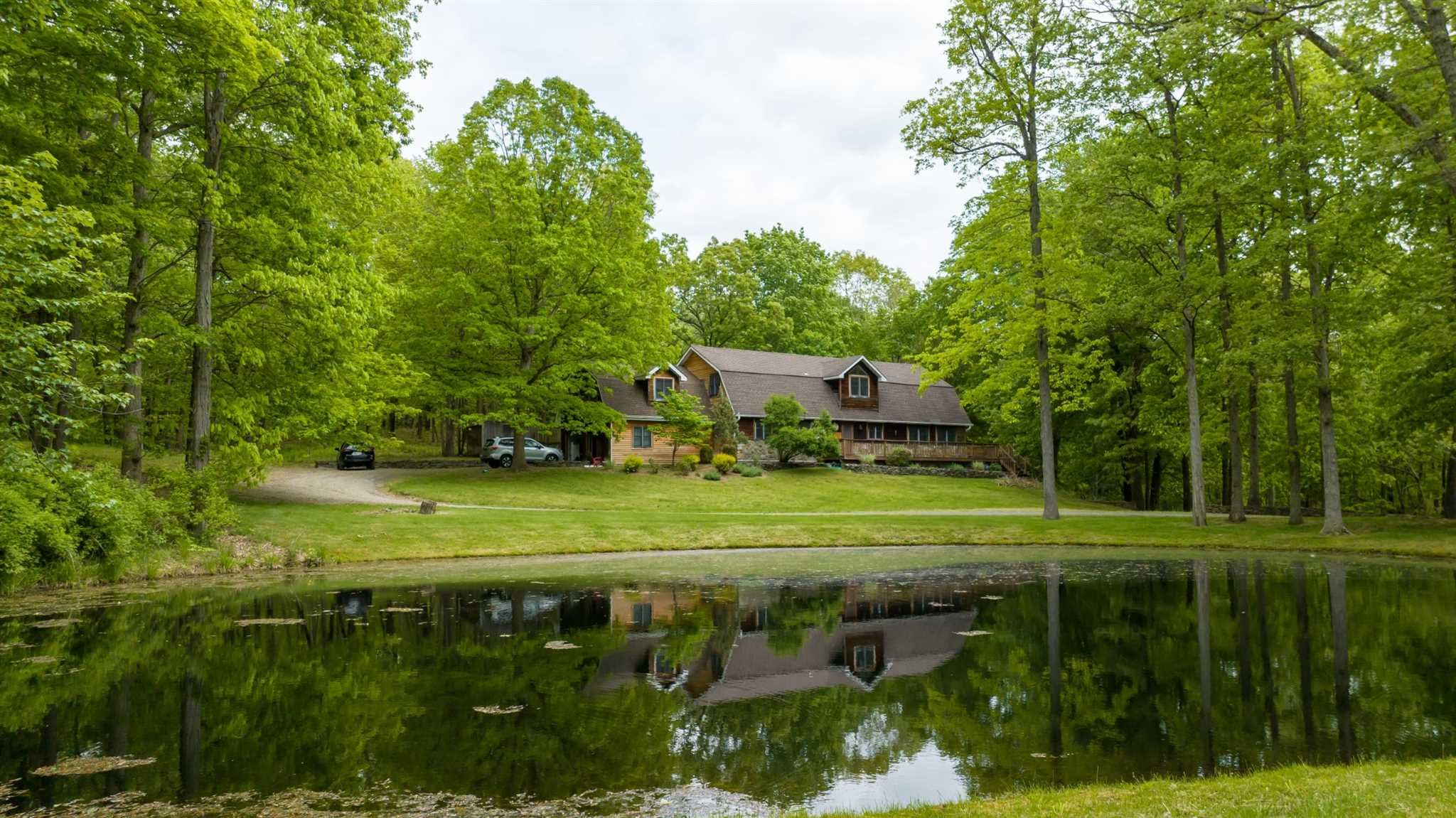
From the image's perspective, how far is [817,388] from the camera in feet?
182

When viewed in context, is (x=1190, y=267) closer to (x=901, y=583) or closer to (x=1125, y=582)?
(x=1125, y=582)

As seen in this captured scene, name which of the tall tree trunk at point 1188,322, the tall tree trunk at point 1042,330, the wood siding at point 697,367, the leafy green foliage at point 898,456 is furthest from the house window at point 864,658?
the wood siding at point 697,367

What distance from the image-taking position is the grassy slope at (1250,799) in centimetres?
486

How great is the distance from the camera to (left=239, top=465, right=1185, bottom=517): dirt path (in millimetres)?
29922

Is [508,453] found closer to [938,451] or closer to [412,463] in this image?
[412,463]

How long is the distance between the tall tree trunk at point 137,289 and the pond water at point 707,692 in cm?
608

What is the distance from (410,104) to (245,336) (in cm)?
795

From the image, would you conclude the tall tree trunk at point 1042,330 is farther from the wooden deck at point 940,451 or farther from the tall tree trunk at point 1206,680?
the wooden deck at point 940,451

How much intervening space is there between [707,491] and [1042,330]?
1774 cm

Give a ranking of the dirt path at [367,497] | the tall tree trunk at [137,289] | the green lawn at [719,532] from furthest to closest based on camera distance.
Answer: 1. the dirt path at [367,497]
2. the green lawn at [719,532]
3. the tall tree trunk at [137,289]

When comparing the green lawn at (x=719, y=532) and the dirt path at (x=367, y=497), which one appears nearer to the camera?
the green lawn at (x=719, y=532)

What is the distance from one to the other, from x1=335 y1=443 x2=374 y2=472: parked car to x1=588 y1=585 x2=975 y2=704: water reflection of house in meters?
33.1

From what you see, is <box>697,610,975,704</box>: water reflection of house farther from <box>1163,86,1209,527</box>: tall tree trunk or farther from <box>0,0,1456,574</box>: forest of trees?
<box>1163,86,1209,527</box>: tall tree trunk

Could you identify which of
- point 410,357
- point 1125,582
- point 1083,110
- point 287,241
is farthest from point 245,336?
point 1083,110
